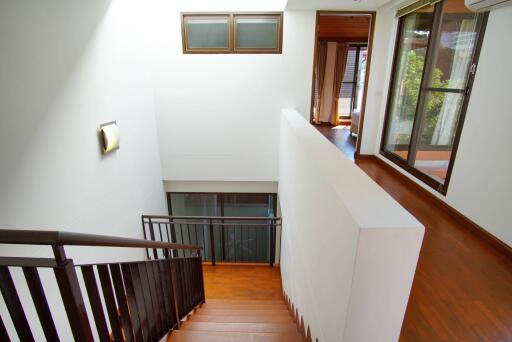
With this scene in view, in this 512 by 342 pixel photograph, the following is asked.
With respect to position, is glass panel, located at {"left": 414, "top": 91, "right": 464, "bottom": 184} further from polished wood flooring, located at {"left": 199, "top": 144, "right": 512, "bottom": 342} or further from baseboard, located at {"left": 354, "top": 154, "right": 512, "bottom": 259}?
polished wood flooring, located at {"left": 199, "top": 144, "right": 512, "bottom": 342}

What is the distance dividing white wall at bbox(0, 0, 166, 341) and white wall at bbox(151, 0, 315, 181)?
27.4 inches

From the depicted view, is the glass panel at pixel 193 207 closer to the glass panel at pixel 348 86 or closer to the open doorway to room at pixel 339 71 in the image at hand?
the open doorway to room at pixel 339 71

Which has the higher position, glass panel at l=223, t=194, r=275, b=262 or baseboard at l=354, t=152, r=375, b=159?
baseboard at l=354, t=152, r=375, b=159

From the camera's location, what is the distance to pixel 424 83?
3635 millimetres

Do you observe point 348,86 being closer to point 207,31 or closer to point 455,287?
point 207,31

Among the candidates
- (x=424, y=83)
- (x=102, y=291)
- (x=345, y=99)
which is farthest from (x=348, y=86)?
(x=102, y=291)

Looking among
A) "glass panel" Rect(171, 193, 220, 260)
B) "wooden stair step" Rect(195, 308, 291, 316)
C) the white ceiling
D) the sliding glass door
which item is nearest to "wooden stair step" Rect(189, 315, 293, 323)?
"wooden stair step" Rect(195, 308, 291, 316)

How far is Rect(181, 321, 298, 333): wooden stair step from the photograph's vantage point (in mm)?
2598

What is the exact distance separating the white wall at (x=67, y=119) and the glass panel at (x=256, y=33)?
4.99ft

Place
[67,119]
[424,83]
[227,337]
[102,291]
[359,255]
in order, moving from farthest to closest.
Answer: [424,83] → [67,119] → [227,337] → [102,291] → [359,255]

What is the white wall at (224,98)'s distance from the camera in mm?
4496

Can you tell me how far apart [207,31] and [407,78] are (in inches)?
125

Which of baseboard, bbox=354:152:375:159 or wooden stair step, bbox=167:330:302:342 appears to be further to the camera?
baseboard, bbox=354:152:375:159

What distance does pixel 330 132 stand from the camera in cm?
686
